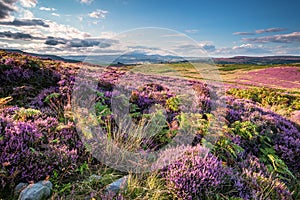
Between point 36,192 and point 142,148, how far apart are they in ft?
7.87

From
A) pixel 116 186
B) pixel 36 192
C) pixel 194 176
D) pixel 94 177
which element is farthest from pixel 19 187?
pixel 194 176

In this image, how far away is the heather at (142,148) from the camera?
3.70m

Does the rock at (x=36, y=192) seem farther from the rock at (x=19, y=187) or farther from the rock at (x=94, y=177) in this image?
the rock at (x=94, y=177)

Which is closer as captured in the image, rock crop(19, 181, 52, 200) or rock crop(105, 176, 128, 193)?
rock crop(19, 181, 52, 200)

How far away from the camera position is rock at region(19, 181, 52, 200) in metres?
3.10

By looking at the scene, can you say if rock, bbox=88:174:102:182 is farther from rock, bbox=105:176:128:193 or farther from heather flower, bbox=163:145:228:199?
heather flower, bbox=163:145:228:199

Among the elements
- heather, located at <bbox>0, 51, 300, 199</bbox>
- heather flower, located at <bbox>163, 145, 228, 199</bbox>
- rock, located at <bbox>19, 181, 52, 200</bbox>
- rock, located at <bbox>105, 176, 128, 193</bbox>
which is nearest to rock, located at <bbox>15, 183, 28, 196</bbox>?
heather, located at <bbox>0, 51, 300, 199</bbox>

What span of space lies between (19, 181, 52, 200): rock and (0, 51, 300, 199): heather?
0.33 feet

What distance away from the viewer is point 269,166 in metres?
5.14

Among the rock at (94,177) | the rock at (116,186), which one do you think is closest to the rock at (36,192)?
the rock at (94,177)

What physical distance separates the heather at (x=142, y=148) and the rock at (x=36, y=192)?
101mm

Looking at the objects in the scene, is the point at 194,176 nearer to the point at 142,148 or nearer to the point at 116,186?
the point at 116,186

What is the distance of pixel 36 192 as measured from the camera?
3.15 meters

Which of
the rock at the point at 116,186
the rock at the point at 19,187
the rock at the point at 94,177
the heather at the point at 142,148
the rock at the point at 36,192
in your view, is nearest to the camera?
the rock at the point at 36,192
